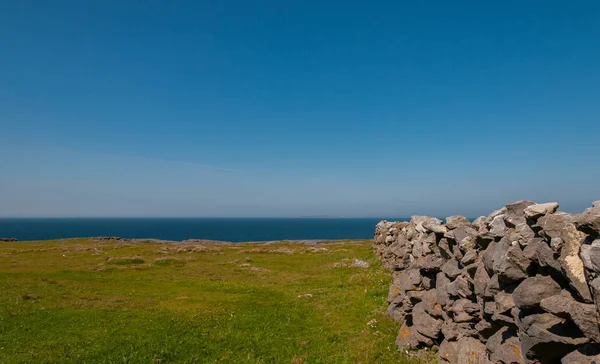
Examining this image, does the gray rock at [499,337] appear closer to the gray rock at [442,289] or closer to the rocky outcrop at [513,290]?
the rocky outcrop at [513,290]

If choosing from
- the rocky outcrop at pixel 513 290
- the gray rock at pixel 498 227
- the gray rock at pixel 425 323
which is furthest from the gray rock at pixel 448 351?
the gray rock at pixel 498 227

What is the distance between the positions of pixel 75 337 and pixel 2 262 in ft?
167

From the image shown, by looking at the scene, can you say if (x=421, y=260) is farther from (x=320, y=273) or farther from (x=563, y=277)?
(x=320, y=273)

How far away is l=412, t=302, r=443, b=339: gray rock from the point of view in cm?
1524

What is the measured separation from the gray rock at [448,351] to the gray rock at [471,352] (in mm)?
428

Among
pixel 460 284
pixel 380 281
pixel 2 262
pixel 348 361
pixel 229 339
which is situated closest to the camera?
pixel 460 284

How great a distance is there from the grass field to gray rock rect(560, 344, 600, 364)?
8500 mm

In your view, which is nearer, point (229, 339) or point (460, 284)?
point (460, 284)

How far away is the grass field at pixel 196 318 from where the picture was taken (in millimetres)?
17766

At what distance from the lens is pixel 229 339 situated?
1998 centimetres

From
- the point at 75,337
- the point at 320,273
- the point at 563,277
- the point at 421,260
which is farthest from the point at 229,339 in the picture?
the point at 320,273

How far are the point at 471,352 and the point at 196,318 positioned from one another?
18.7 m

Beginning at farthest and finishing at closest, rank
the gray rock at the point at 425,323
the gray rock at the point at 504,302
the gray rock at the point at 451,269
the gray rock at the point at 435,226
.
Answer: the gray rock at the point at 435,226 → the gray rock at the point at 425,323 → the gray rock at the point at 451,269 → the gray rock at the point at 504,302

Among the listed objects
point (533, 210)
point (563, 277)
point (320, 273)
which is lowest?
point (320, 273)
